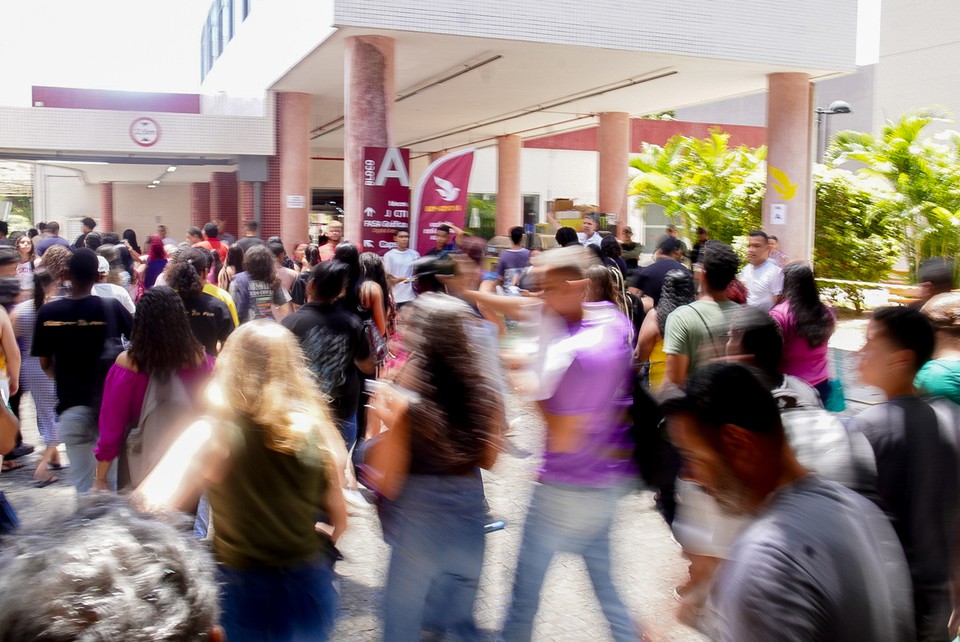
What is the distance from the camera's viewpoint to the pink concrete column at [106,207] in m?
34.0

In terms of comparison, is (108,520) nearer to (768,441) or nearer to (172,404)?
(768,441)

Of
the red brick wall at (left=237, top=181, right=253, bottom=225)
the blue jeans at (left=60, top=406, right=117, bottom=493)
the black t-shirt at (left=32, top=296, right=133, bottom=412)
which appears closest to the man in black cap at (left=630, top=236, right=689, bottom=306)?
the black t-shirt at (left=32, top=296, right=133, bottom=412)

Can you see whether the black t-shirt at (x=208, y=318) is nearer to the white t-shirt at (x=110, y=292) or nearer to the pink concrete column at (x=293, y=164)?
the white t-shirt at (x=110, y=292)

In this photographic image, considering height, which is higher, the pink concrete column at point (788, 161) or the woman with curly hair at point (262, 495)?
the pink concrete column at point (788, 161)

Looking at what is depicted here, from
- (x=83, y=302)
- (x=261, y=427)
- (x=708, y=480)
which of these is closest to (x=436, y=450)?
(x=261, y=427)

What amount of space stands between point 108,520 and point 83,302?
15.0ft

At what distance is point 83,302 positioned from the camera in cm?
540

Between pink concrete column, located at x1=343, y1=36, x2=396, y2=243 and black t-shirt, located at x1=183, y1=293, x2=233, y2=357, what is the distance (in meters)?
7.58

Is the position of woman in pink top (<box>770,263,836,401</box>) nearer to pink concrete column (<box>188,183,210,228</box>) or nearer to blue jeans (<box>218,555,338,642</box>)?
blue jeans (<box>218,555,338,642</box>)

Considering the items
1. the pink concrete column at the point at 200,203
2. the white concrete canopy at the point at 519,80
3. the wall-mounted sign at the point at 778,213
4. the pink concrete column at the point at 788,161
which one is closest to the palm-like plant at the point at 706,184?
the white concrete canopy at the point at 519,80

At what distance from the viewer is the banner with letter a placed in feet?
38.9

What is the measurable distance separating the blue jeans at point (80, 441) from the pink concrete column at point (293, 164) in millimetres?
11746

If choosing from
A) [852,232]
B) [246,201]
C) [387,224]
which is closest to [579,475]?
[387,224]

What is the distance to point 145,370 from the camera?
4102 millimetres
